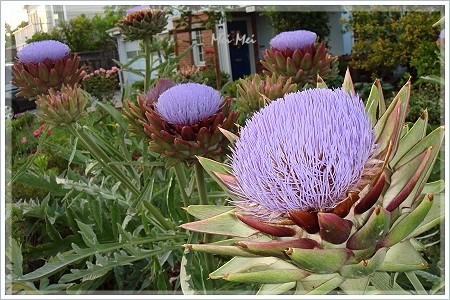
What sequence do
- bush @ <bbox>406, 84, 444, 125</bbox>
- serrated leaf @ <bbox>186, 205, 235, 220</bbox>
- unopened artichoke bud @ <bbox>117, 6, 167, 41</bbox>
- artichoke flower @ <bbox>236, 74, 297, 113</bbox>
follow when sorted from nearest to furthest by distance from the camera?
serrated leaf @ <bbox>186, 205, 235, 220</bbox>, artichoke flower @ <bbox>236, 74, 297, 113</bbox>, unopened artichoke bud @ <bbox>117, 6, 167, 41</bbox>, bush @ <bbox>406, 84, 444, 125</bbox>

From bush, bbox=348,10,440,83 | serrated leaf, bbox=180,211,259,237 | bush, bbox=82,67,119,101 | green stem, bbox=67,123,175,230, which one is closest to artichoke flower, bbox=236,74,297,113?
green stem, bbox=67,123,175,230

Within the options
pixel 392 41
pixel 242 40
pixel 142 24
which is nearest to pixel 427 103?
pixel 392 41

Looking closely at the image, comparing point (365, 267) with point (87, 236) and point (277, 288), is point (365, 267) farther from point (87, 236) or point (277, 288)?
point (87, 236)

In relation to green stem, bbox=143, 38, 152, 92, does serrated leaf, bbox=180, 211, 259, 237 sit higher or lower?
lower

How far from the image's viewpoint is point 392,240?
464mm

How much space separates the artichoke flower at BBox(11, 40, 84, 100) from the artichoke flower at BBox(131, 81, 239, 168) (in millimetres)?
370

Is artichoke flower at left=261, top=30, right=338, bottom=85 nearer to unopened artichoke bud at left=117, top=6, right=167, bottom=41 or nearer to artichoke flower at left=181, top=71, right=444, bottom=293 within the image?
unopened artichoke bud at left=117, top=6, right=167, bottom=41

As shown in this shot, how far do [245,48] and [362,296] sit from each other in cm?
573

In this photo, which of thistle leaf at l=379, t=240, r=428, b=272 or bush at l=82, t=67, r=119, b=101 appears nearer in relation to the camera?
thistle leaf at l=379, t=240, r=428, b=272

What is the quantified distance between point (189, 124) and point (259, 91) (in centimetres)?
18

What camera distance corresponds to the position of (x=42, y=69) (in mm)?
1015

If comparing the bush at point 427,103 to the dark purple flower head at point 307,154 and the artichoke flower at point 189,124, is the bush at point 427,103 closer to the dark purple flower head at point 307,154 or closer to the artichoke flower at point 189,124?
the artichoke flower at point 189,124

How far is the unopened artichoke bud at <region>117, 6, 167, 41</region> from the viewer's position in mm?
1330

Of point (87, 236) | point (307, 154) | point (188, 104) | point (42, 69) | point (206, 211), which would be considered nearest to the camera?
point (307, 154)
